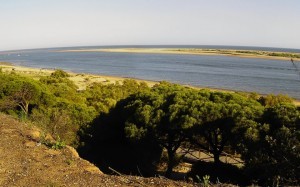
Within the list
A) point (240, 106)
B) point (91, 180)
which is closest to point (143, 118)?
point (240, 106)

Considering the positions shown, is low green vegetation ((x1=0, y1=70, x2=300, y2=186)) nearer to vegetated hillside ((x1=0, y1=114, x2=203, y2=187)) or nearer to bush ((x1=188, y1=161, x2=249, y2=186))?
bush ((x1=188, y1=161, x2=249, y2=186))

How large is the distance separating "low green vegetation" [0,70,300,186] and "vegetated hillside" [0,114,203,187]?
386 centimetres

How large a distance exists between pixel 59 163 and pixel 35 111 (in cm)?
1319

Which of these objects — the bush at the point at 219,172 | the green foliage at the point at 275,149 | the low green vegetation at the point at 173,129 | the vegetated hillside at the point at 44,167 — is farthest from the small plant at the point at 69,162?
the bush at the point at 219,172

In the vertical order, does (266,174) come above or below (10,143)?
below

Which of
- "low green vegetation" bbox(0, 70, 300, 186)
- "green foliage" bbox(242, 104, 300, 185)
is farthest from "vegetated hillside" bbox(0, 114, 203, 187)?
"green foliage" bbox(242, 104, 300, 185)

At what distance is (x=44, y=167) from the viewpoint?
9.62 m

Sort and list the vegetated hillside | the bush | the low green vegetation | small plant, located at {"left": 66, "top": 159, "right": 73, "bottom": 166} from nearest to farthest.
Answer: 1. the vegetated hillside
2. small plant, located at {"left": 66, "top": 159, "right": 73, "bottom": 166}
3. the low green vegetation
4. the bush

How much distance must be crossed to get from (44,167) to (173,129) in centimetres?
1098

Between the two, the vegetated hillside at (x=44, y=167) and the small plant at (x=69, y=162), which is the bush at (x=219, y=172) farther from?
the small plant at (x=69, y=162)

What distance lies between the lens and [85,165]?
9.98 m

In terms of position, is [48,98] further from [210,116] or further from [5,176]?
[5,176]

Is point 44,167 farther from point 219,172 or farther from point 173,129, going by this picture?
point 219,172

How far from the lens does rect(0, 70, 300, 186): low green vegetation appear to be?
16250mm
